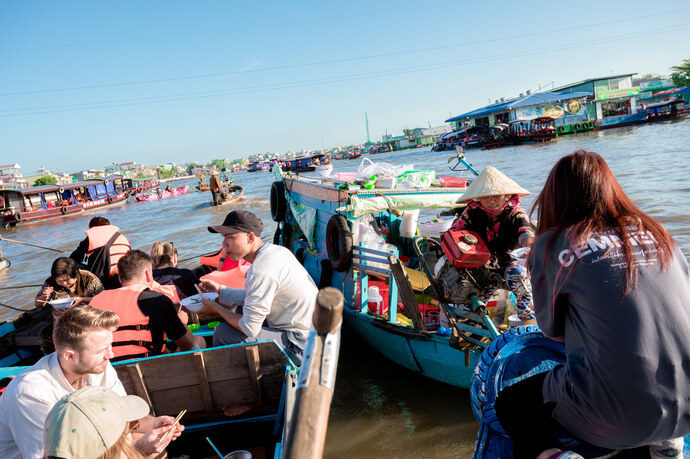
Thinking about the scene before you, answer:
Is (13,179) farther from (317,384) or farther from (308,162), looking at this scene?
(317,384)

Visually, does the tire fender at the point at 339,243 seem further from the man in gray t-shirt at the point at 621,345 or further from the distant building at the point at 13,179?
the distant building at the point at 13,179

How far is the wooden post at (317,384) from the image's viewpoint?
0.96 metres

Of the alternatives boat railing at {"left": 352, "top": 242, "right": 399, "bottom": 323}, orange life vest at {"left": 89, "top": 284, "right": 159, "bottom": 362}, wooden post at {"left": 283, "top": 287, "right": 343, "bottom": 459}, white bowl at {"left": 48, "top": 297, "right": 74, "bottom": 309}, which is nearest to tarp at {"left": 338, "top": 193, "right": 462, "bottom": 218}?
boat railing at {"left": 352, "top": 242, "right": 399, "bottom": 323}

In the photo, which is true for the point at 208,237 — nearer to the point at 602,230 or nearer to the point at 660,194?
the point at 660,194

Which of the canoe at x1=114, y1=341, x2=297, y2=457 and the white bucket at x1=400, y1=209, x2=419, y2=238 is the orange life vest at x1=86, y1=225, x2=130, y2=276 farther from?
the white bucket at x1=400, y1=209, x2=419, y2=238

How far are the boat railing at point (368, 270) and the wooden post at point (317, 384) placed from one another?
3617mm

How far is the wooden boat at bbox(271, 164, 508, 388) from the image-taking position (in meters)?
4.40

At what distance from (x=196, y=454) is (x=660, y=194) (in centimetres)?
1543

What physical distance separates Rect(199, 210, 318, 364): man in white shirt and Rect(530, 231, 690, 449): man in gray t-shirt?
2030 mm

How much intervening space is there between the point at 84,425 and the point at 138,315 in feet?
5.70

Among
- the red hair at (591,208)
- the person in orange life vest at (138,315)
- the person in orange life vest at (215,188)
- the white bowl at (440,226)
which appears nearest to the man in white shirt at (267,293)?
the person in orange life vest at (138,315)

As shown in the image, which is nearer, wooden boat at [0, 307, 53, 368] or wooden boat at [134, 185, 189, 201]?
wooden boat at [0, 307, 53, 368]

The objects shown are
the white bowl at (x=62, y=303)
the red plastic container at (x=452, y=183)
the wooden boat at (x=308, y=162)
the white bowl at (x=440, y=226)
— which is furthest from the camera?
the wooden boat at (x=308, y=162)

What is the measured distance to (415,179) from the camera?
6148 mm
